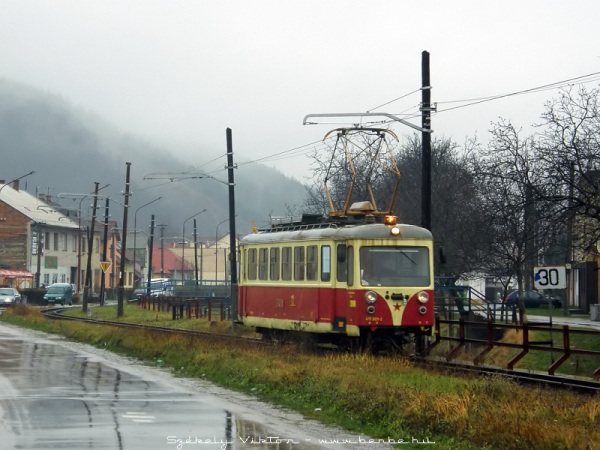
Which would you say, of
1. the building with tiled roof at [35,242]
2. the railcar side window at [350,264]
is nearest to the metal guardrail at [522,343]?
the railcar side window at [350,264]

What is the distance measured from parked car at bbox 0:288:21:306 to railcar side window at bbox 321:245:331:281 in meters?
49.1

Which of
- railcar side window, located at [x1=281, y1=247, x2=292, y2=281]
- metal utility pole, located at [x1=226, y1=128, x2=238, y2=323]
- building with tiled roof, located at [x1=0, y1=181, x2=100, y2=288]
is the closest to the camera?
railcar side window, located at [x1=281, y1=247, x2=292, y2=281]

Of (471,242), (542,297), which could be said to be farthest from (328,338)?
(542,297)

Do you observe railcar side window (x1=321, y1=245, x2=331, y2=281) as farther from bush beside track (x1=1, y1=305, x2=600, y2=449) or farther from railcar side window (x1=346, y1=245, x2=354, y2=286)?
bush beside track (x1=1, y1=305, x2=600, y2=449)

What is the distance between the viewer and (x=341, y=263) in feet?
77.5

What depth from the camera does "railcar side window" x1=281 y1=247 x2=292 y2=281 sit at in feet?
85.2

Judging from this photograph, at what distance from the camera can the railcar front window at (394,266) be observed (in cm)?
2330

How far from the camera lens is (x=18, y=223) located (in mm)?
99750

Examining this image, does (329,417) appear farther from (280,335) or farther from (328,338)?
(280,335)

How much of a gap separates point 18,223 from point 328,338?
79.1 m

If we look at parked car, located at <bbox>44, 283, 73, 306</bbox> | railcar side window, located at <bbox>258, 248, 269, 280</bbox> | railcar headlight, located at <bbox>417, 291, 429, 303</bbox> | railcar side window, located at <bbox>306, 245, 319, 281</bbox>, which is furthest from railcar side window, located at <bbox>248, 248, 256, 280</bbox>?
parked car, located at <bbox>44, 283, 73, 306</bbox>

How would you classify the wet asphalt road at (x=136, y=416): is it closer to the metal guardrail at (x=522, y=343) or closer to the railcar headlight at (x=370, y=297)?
the railcar headlight at (x=370, y=297)

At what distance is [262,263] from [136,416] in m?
14.2

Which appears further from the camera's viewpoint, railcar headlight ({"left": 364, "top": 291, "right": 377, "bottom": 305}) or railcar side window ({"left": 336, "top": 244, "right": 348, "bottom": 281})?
railcar side window ({"left": 336, "top": 244, "right": 348, "bottom": 281})
